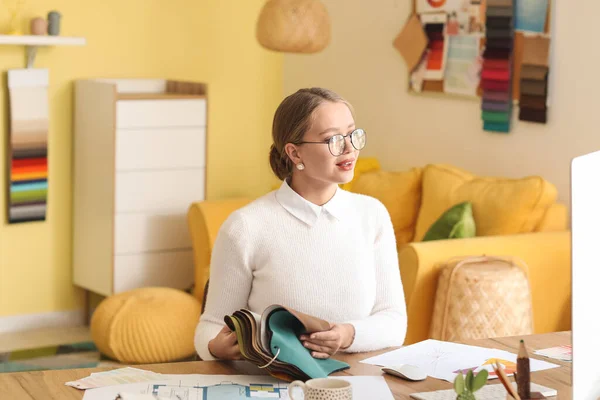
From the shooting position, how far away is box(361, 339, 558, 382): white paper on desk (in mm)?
1802

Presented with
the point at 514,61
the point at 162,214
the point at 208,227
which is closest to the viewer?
the point at 514,61

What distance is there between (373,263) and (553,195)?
6.07 ft

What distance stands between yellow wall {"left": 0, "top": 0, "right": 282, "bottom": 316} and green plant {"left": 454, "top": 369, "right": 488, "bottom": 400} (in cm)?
378

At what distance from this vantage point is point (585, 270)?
49.9 inches

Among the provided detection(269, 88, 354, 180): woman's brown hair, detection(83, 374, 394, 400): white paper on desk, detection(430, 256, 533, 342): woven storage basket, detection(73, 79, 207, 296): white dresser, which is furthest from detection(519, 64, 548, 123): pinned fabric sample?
detection(83, 374, 394, 400): white paper on desk

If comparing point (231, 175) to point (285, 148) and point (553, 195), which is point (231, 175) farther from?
point (285, 148)

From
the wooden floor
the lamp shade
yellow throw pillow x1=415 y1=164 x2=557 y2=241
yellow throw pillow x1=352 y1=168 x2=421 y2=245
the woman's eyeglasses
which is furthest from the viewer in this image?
the wooden floor

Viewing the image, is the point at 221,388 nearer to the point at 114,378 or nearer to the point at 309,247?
the point at 114,378

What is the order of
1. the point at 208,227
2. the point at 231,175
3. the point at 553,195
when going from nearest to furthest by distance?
the point at 553,195 → the point at 208,227 → the point at 231,175

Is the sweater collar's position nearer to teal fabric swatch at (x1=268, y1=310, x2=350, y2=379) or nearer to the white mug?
teal fabric swatch at (x1=268, y1=310, x2=350, y2=379)

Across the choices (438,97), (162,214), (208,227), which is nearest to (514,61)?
(438,97)

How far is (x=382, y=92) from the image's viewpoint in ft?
16.2

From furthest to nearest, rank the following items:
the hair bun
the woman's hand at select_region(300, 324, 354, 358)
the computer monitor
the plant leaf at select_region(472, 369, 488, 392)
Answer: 1. the hair bun
2. the woman's hand at select_region(300, 324, 354, 358)
3. the plant leaf at select_region(472, 369, 488, 392)
4. the computer monitor

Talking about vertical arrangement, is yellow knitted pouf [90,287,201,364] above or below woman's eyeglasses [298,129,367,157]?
below
